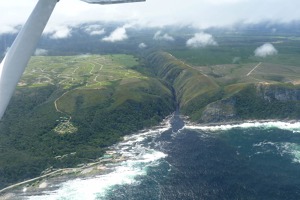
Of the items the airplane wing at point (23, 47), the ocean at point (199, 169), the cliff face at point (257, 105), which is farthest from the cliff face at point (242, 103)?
Answer: the airplane wing at point (23, 47)

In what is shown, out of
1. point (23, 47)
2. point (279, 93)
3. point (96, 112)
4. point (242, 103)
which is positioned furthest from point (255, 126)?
point (23, 47)

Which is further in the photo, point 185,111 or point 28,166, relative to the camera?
point 185,111

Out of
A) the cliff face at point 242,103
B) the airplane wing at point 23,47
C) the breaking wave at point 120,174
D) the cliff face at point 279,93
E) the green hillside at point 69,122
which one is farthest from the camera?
the cliff face at point 279,93

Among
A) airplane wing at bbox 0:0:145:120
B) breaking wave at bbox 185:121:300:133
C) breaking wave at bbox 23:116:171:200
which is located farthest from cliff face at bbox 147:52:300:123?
airplane wing at bbox 0:0:145:120

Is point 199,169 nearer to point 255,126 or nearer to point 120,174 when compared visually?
point 120,174

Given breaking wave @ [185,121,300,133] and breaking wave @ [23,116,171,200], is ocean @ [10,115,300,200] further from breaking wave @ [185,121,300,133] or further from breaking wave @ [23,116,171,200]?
breaking wave @ [185,121,300,133]

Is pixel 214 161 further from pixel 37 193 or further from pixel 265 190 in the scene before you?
pixel 37 193

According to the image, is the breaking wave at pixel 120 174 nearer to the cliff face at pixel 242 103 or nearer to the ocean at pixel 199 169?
the ocean at pixel 199 169

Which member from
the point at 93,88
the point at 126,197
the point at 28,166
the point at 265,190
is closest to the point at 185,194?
the point at 126,197
